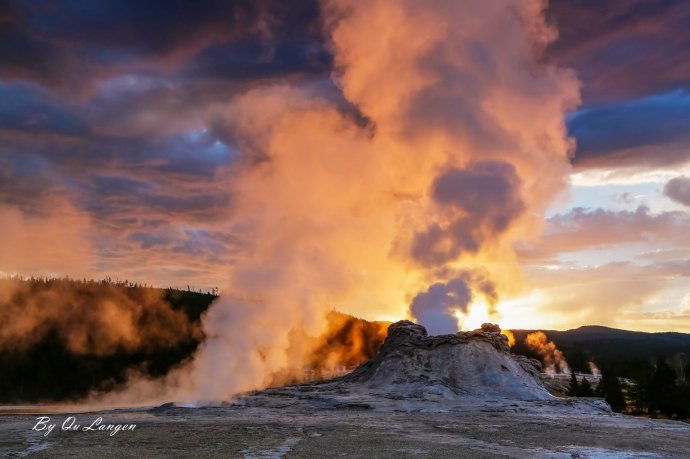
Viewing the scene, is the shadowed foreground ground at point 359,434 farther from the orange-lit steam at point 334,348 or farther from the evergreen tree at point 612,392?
the orange-lit steam at point 334,348

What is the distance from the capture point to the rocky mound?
52000 mm

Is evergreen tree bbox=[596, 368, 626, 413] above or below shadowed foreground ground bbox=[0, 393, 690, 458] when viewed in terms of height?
above

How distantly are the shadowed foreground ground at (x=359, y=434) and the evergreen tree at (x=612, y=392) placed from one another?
23.6m

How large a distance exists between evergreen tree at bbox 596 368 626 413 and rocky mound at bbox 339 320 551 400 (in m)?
9.20

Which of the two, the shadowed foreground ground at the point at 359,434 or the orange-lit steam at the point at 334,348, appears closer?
the shadowed foreground ground at the point at 359,434

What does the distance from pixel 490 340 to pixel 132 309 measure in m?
84.4

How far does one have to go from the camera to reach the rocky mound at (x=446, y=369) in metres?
52.0

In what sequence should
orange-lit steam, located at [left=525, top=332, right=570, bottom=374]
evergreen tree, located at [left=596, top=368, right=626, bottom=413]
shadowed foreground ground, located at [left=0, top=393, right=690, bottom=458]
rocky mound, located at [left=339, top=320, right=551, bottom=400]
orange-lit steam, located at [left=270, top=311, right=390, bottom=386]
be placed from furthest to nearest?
orange-lit steam, located at [left=525, top=332, right=570, bottom=374]
orange-lit steam, located at [left=270, top=311, right=390, bottom=386]
evergreen tree, located at [left=596, top=368, right=626, bottom=413]
rocky mound, located at [left=339, top=320, right=551, bottom=400]
shadowed foreground ground, located at [left=0, top=393, right=690, bottom=458]

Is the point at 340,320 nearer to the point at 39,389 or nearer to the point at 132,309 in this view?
the point at 132,309

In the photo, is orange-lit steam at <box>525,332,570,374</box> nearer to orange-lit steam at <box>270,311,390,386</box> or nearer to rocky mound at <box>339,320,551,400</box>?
orange-lit steam at <box>270,311,390,386</box>

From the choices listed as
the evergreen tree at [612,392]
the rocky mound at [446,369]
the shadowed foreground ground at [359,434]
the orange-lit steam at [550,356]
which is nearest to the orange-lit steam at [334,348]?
the rocky mound at [446,369]

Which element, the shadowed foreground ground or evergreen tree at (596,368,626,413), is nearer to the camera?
the shadowed foreground ground

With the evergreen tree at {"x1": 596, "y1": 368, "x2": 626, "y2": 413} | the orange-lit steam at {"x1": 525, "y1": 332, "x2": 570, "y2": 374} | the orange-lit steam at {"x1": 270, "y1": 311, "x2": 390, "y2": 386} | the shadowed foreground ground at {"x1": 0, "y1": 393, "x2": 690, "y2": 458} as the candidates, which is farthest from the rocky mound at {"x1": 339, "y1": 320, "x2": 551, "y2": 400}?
the orange-lit steam at {"x1": 525, "y1": 332, "x2": 570, "y2": 374}

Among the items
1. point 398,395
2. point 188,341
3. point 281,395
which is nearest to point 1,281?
point 188,341
